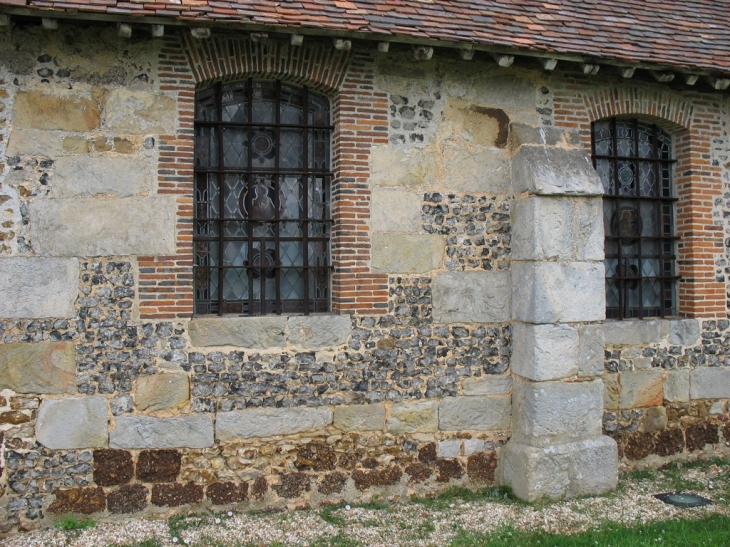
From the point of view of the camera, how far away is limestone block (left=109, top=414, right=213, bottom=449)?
507 cm

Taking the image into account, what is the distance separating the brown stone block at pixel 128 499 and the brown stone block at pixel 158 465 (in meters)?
0.10

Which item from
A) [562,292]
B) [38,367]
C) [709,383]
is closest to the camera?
[38,367]

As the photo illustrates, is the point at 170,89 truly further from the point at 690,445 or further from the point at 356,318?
the point at 690,445

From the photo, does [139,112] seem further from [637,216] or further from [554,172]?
[637,216]

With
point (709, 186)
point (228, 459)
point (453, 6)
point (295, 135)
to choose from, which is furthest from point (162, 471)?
point (709, 186)

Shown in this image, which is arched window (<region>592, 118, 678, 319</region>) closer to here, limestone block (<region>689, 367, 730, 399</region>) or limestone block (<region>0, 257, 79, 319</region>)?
limestone block (<region>689, 367, 730, 399</region>)

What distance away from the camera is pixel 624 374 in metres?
6.35

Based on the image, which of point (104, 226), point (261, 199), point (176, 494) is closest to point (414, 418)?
point (176, 494)

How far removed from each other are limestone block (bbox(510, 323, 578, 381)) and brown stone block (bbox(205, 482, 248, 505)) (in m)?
2.76

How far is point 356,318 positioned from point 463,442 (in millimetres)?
1600

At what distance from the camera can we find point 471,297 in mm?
5867

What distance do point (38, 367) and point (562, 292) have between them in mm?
4570

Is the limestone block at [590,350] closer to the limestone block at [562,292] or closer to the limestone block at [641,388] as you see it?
the limestone block at [562,292]

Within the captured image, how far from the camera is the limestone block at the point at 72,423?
4.96 m
